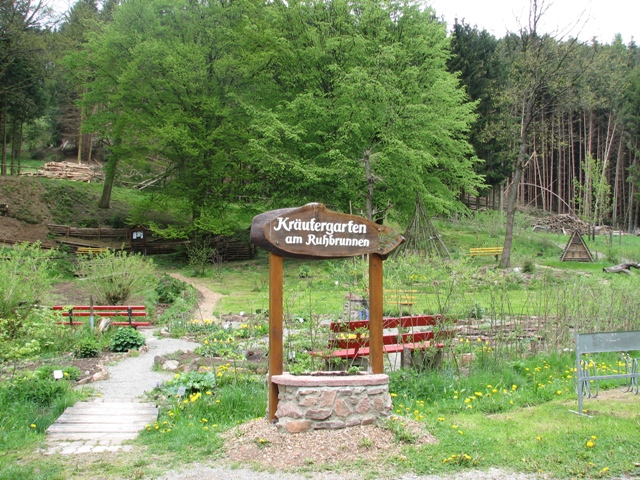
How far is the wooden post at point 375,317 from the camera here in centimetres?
647

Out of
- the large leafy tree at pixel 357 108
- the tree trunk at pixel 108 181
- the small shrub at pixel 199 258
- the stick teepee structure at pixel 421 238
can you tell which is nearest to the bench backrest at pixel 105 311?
the stick teepee structure at pixel 421 238

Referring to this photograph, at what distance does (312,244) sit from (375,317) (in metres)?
1.06

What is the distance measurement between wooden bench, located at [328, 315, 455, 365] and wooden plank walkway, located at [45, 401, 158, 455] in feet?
7.93

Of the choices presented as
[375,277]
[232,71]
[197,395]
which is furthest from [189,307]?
[232,71]

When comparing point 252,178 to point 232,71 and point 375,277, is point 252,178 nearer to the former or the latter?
point 232,71

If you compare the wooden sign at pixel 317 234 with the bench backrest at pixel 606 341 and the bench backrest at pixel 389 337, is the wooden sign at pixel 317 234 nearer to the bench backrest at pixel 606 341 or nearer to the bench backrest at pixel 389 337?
the bench backrest at pixel 389 337

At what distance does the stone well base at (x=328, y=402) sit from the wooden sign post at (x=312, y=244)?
277mm

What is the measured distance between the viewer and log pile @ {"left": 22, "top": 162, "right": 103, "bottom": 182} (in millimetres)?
39406

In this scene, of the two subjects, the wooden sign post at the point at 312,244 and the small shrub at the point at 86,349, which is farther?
the small shrub at the point at 86,349

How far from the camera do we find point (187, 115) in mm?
28469

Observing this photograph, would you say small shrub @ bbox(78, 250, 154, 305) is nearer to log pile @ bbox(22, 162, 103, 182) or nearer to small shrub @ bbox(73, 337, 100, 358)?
small shrub @ bbox(73, 337, 100, 358)

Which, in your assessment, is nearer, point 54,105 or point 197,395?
point 197,395

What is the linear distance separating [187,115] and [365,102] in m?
8.61

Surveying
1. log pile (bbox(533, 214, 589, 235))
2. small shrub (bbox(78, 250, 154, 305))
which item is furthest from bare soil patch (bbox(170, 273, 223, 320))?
log pile (bbox(533, 214, 589, 235))
